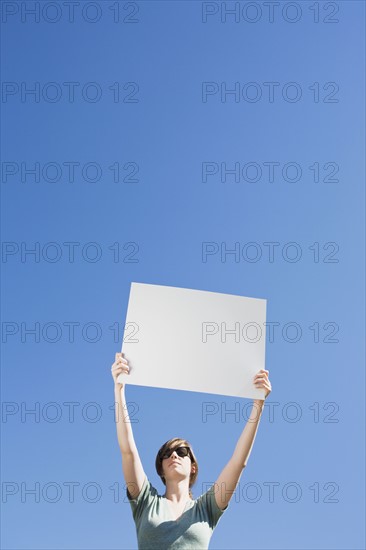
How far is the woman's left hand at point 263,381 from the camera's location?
5.43 meters

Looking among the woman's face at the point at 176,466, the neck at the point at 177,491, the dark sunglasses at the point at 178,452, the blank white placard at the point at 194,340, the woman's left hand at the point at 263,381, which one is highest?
the blank white placard at the point at 194,340

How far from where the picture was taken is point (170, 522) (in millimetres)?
4844

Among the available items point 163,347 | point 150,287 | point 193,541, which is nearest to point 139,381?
point 163,347

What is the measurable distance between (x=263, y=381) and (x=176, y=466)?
905 millimetres

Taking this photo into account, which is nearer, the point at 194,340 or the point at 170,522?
the point at 170,522

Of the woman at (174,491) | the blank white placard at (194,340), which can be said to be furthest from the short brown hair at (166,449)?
the blank white placard at (194,340)

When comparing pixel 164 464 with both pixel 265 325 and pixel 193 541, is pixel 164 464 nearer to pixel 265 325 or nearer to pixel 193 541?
pixel 193 541

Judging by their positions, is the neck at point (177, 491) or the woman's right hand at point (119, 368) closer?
the neck at point (177, 491)

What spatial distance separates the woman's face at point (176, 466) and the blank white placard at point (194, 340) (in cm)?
52

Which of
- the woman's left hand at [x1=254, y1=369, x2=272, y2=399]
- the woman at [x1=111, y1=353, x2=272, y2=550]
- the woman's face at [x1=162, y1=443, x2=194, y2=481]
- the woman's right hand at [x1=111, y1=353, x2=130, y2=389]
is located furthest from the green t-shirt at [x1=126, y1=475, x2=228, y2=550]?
the woman's left hand at [x1=254, y1=369, x2=272, y2=399]

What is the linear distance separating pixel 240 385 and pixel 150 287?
3.34 feet

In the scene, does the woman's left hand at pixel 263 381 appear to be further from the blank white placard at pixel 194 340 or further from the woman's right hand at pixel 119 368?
the woman's right hand at pixel 119 368

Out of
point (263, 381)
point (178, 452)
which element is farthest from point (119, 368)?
point (263, 381)

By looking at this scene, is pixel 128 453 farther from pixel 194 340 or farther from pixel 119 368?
pixel 194 340
